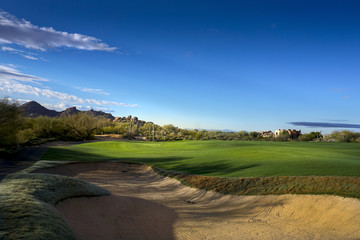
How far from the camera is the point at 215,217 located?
27.2ft

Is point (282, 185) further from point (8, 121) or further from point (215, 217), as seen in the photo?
point (8, 121)

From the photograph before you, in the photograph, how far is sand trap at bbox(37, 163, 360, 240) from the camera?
661 centimetres

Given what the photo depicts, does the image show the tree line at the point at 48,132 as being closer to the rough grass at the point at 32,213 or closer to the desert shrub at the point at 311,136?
the desert shrub at the point at 311,136

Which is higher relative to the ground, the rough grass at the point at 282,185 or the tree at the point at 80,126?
the tree at the point at 80,126

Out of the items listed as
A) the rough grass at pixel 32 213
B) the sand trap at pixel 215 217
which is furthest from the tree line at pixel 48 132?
the sand trap at pixel 215 217

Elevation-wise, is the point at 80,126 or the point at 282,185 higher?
the point at 80,126

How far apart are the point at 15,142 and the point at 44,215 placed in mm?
25972

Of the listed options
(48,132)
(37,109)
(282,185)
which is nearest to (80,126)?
(48,132)

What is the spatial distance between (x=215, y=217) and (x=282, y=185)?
3.24 m

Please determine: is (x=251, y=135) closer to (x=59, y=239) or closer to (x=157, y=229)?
(x=157, y=229)

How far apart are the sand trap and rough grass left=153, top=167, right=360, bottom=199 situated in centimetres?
34

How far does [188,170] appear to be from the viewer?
14.7 m

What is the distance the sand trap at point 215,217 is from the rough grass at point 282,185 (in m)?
0.34

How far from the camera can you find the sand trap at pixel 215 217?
6613 mm
